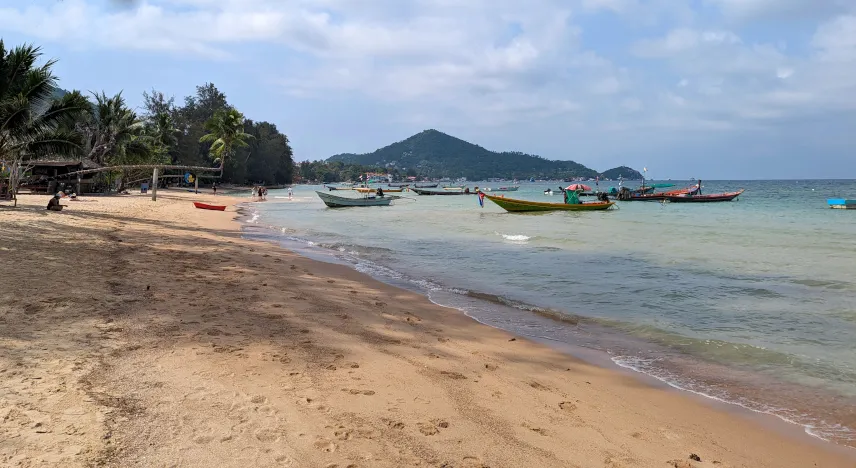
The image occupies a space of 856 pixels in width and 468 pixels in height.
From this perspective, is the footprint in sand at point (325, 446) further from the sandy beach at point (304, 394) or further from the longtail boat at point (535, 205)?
the longtail boat at point (535, 205)

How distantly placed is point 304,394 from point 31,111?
21189 millimetres

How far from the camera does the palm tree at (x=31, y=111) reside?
57.9 feet

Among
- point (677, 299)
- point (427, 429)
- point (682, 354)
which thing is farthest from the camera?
point (677, 299)

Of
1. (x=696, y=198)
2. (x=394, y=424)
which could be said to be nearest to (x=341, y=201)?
(x=696, y=198)

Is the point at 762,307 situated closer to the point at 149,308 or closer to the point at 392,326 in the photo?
the point at 392,326

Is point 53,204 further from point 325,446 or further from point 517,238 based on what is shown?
point 325,446

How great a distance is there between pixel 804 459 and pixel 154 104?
8798 cm

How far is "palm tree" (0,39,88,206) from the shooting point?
17.7 meters

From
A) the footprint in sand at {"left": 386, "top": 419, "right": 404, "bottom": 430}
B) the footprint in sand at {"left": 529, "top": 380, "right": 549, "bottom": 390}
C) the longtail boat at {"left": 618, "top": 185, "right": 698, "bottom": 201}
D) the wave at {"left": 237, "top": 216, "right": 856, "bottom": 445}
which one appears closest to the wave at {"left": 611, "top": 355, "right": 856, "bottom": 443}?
the wave at {"left": 237, "top": 216, "right": 856, "bottom": 445}

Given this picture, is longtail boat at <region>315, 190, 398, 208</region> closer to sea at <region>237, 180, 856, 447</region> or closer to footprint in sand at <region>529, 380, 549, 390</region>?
sea at <region>237, 180, 856, 447</region>

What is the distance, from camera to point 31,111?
18.8 meters

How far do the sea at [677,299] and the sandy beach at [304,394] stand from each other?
812 mm

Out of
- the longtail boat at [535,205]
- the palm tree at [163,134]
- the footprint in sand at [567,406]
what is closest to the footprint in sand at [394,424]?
the footprint in sand at [567,406]

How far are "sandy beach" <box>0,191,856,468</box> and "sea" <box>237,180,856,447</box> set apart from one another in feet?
2.66
